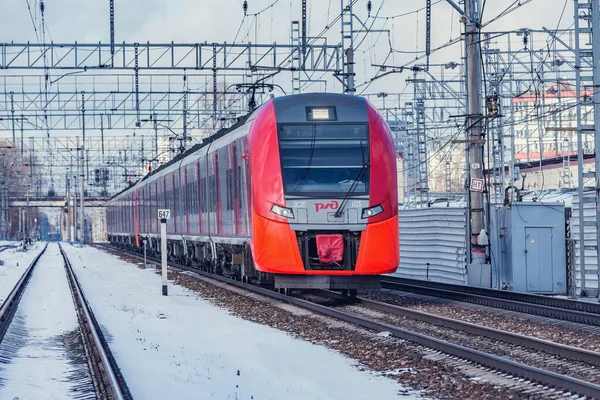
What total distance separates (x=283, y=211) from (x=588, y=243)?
7.57 meters

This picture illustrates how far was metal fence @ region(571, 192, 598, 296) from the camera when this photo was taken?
19667 millimetres

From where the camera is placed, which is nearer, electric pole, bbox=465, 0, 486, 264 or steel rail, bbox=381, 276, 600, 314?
steel rail, bbox=381, 276, 600, 314

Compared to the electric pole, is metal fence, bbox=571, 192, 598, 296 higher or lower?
lower

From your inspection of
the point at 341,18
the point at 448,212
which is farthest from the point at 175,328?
the point at 341,18

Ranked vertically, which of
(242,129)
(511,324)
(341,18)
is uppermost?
(341,18)

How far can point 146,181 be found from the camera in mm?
42219

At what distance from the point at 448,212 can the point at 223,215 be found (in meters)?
7.52

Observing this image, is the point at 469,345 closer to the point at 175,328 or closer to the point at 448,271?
the point at 175,328

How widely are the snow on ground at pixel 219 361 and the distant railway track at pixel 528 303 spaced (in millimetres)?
4667

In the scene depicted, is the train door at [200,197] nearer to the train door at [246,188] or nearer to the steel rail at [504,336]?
the train door at [246,188]

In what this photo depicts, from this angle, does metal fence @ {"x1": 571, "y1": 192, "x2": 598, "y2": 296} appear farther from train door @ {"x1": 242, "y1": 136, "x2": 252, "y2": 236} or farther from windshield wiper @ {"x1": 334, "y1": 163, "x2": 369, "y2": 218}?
train door @ {"x1": 242, "y1": 136, "x2": 252, "y2": 236}

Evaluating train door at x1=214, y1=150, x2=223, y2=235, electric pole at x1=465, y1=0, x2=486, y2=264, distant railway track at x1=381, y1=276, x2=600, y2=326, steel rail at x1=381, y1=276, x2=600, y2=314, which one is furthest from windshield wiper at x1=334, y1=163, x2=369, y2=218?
train door at x1=214, y1=150, x2=223, y2=235

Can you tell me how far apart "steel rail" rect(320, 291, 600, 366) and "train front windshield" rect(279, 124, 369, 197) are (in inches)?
86.2

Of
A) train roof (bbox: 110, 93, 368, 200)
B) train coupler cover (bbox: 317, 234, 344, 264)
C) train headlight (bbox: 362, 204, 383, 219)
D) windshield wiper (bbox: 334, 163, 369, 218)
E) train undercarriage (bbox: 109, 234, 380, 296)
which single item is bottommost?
train undercarriage (bbox: 109, 234, 380, 296)
